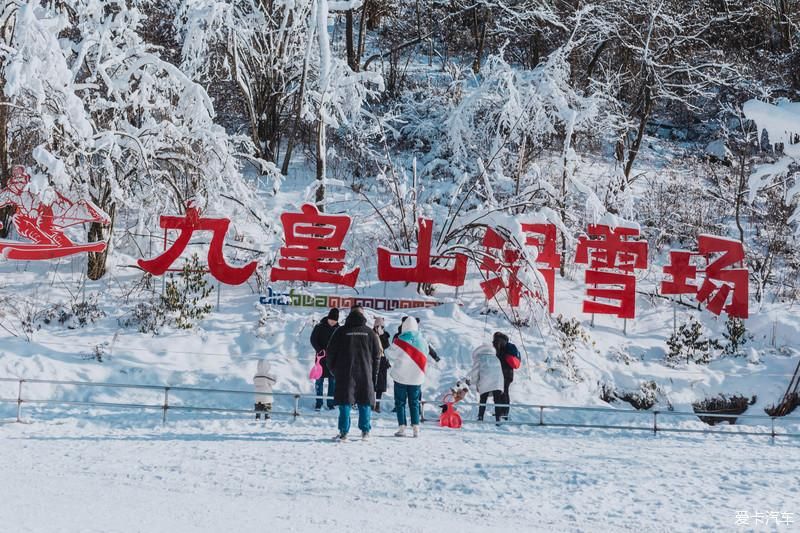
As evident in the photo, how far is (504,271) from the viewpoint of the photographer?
14.2 meters

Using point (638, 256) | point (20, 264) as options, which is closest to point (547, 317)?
point (638, 256)

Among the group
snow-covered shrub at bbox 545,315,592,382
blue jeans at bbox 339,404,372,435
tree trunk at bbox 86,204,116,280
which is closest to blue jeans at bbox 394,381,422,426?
blue jeans at bbox 339,404,372,435

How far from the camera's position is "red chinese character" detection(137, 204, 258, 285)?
13836mm

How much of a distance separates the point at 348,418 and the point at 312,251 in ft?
19.1

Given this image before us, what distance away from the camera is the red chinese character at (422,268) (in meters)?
14.0

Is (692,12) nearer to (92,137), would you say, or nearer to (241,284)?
(241,284)

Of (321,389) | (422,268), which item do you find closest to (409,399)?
(321,389)

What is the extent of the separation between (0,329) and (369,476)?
863cm

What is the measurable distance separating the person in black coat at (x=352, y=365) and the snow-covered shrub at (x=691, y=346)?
25.8 ft

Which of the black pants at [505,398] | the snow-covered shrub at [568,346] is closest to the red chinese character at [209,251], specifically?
the black pants at [505,398]

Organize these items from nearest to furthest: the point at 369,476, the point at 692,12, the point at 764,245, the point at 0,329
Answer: the point at 369,476 → the point at 0,329 → the point at 764,245 → the point at 692,12

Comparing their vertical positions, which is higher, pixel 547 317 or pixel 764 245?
pixel 764 245

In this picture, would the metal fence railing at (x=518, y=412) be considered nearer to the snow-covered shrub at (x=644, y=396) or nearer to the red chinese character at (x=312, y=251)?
the snow-covered shrub at (x=644, y=396)

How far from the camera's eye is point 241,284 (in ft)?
49.5
